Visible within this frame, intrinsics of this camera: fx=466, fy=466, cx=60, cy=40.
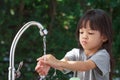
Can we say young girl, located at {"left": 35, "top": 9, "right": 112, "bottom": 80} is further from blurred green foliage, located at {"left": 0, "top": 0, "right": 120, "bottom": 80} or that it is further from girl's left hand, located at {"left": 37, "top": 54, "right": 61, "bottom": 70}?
blurred green foliage, located at {"left": 0, "top": 0, "right": 120, "bottom": 80}

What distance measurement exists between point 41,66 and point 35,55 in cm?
218

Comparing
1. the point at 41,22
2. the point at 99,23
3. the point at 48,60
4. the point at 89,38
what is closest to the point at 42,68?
the point at 48,60

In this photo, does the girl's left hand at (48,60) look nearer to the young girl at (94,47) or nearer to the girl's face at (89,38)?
the young girl at (94,47)

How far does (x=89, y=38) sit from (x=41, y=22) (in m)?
2.08

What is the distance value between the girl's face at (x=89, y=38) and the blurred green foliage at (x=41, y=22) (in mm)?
1869

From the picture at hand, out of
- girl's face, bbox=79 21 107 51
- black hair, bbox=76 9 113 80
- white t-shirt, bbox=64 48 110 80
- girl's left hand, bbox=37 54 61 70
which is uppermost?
black hair, bbox=76 9 113 80

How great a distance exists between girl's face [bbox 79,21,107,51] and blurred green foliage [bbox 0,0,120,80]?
73.6 inches

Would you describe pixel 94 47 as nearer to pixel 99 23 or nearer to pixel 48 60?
pixel 99 23

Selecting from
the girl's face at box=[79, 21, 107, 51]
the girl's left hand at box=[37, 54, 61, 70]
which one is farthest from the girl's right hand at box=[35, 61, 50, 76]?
the girl's face at box=[79, 21, 107, 51]

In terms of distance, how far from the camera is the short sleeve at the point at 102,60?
2.83 meters

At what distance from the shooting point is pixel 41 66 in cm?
261

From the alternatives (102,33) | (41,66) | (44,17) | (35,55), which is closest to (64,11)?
(44,17)

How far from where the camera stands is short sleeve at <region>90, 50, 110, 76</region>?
9.28 ft

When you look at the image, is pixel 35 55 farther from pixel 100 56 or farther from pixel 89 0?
pixel 100 56
